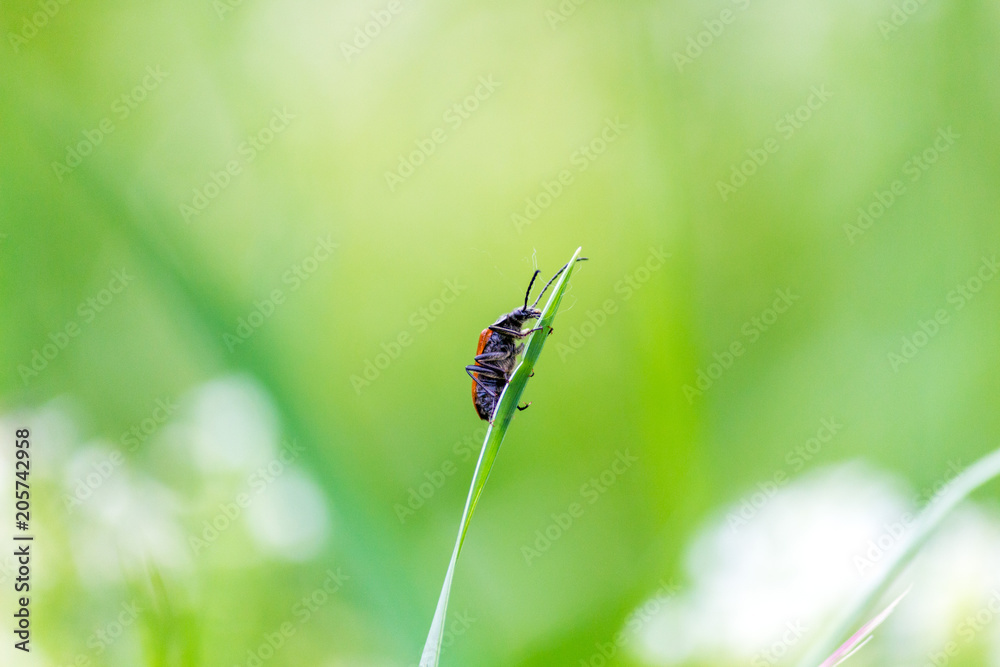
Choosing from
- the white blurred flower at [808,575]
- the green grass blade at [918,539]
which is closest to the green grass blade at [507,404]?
the green grass blade at [918,539]

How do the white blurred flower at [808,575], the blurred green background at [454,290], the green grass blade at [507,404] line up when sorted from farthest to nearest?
the blurred green background at [454,290], the white blurred flower at [808,575], the green grass blade at [507,404]

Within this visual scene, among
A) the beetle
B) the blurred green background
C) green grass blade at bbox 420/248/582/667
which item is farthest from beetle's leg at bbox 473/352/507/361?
green grass blade at bbox 420/248/582/667

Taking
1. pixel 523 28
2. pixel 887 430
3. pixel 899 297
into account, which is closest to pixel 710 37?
pixel 523 28

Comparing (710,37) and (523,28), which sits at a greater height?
(523,28)

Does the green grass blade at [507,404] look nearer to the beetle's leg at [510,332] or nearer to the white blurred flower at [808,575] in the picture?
the beetle's leg at [510,332]

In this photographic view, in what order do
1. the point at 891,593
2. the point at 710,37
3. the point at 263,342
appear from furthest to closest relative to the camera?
the point at 710,37
the point at 263,342
the point at 891,593

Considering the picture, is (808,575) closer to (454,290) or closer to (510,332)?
(510,332)

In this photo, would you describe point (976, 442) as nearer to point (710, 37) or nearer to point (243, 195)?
point (710, 37)

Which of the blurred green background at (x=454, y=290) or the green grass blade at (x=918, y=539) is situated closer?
the green grass blade at (x=918, y=539)

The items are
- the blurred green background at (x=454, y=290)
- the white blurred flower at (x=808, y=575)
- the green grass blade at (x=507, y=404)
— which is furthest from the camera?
the blurred green background at (x=454, y=290)
